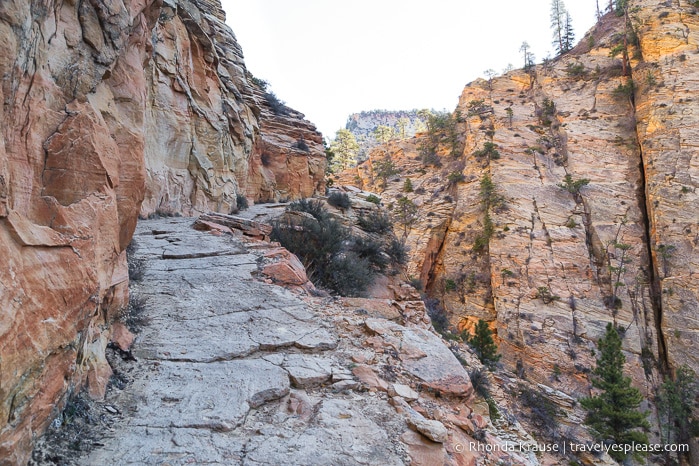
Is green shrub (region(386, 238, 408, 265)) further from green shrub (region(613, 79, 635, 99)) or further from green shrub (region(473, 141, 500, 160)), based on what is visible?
green shrub (region(613, 79, 635, 99))

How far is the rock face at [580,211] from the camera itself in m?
23.0

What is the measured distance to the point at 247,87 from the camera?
20875 mm

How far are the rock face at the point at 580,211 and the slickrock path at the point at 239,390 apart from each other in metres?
20.9

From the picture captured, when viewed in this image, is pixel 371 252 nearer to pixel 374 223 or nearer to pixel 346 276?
pixel 346 276

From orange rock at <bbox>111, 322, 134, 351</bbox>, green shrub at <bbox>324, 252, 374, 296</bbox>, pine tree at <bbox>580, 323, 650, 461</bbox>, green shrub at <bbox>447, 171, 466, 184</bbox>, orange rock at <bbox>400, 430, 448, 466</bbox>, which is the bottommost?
pine tree at <bbox>580, 323, 650, 461</bbox>

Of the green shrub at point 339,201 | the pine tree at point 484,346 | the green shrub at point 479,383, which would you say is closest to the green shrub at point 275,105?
the green shrub at point 339,201

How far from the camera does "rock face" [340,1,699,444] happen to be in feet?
75.5

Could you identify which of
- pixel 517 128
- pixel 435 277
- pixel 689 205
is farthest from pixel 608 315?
pixel 517 128

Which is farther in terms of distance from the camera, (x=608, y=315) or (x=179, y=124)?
(x=608, y=315)

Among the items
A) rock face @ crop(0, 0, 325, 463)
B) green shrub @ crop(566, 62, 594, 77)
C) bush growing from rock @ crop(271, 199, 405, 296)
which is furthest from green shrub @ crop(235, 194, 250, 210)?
green shrub @ crop(566, 62, 594, 77)

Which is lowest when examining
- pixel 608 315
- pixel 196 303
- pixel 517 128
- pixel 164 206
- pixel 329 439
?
pixel 608 315

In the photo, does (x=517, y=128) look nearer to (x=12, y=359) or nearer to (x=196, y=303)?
(x=196, y=303)

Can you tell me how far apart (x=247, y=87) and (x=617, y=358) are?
890 inches

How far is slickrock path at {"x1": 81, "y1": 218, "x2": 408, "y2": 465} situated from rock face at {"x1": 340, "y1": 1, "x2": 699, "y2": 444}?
68.7 feet
